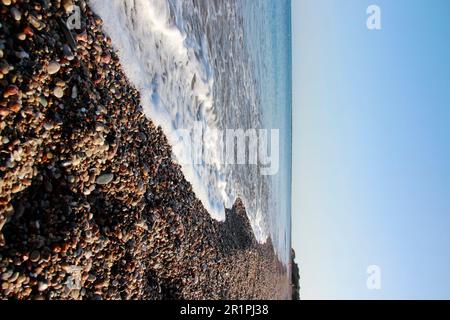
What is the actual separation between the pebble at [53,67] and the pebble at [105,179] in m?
0.99

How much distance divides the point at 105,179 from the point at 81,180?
0.95ft

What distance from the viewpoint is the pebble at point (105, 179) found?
138 inches

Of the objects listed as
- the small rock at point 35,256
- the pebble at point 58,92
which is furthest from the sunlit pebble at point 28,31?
the small rock at point 35,256

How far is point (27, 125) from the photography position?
2773mm

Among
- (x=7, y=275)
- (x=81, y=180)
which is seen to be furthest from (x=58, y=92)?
(x=7, y=275)

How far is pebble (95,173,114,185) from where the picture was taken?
352cm

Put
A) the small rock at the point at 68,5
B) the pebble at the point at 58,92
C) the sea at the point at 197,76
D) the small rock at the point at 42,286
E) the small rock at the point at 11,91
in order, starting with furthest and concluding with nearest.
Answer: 1. the sea at the point at 197,76
2. the small rock at the point at 68,5
3. the pebble at the point at 58,92
4. the small rock at the point at 42,286
5. the small rock at the point at 11,91

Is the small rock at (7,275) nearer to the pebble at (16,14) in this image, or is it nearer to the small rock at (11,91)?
the small rock at (11,91)

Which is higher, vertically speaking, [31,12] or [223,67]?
[223,67]

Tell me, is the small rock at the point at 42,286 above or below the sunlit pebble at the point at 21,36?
below
